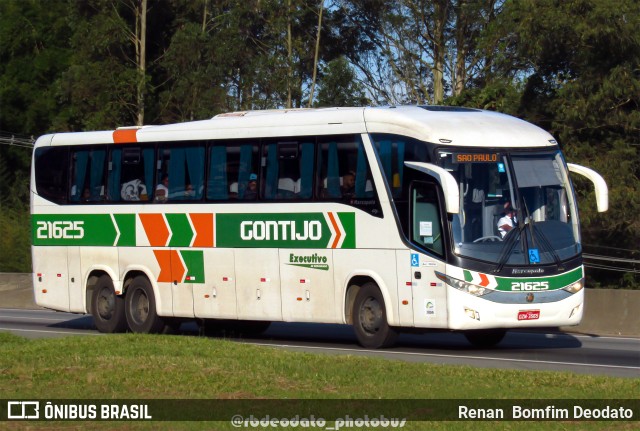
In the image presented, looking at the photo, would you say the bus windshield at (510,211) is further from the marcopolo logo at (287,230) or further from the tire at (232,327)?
the tire at (232,327)

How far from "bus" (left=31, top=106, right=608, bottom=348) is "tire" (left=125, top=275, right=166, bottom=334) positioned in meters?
0.03

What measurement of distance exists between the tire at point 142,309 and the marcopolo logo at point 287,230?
7.01ft

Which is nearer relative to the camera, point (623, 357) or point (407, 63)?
point (623, 357)

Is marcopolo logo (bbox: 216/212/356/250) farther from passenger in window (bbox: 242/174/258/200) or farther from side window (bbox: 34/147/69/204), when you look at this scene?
side window (bbox: 34/147/69/204)

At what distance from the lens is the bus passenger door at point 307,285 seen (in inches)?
763

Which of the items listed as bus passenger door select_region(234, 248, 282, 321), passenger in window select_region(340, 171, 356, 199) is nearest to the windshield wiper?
passenger in window select_region(340, 171, 356, 199)

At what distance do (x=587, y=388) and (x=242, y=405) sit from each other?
3.64 metres

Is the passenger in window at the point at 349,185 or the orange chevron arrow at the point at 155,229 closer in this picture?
the passenger in window at the point at 349,185

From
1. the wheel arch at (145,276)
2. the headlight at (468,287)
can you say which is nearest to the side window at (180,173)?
the wheel arch at (145,276)

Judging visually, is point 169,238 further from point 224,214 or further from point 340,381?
point 340,381

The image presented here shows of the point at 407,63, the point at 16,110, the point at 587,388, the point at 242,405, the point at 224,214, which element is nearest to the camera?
the point at 242,405

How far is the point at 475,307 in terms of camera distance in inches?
683

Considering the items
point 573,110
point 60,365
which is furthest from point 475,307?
point 573,110

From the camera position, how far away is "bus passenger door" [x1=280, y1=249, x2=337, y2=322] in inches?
763
